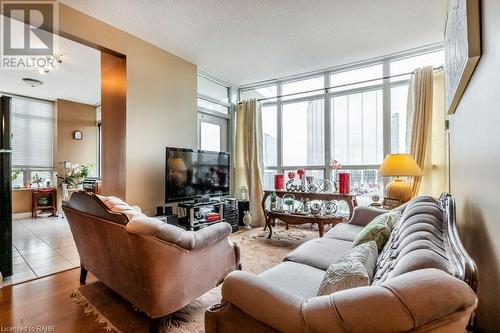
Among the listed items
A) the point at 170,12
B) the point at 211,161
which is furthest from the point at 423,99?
the point at 170,12

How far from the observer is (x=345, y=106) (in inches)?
171

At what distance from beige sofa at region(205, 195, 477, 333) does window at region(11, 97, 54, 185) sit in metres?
7.00

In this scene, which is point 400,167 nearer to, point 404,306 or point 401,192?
point 401,192

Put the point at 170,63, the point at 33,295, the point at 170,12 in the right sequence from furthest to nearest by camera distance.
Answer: the point at 170,63 → the point at 170,12 → the point at 33,295

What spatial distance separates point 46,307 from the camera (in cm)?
198

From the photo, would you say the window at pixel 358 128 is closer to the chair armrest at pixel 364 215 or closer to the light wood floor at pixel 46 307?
the chair armrest at pixel 364 215

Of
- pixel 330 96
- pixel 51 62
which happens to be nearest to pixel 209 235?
pixel 330 96

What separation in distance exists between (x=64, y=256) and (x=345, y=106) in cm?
474

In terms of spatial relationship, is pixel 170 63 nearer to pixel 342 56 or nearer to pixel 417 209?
pixel 342 56

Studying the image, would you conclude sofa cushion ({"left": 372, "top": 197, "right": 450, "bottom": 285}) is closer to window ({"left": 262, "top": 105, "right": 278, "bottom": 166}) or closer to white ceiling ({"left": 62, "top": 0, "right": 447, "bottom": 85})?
white ceiling ({"left": 62, "top": 0, "right": 447, "bottom": 85})

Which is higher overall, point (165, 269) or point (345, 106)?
point (345, 106)

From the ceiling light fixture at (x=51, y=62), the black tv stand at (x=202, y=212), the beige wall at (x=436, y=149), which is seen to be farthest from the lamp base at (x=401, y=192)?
the ceiling light fixture at (x=51, y=62)

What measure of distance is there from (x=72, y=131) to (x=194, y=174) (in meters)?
4.58

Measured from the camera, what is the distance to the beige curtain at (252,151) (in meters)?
4.95
